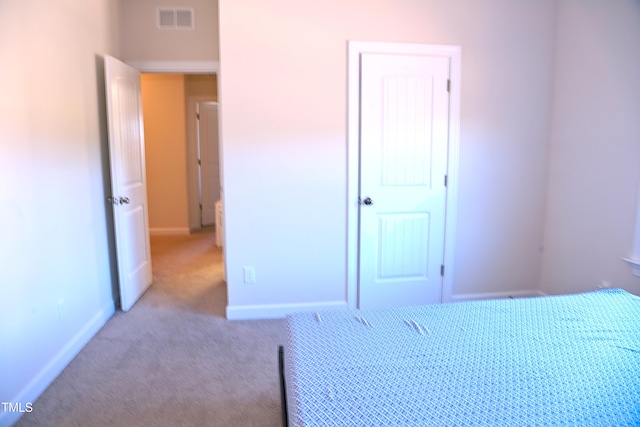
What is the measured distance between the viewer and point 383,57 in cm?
320

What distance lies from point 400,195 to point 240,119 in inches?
52.6

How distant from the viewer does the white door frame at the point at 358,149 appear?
318 cm

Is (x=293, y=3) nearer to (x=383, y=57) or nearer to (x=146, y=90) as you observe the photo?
(x=383, y=57)

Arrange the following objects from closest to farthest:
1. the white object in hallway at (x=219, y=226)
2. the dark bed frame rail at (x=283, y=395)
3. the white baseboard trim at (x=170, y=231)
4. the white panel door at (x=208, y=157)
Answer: the dark bed frame rail at (x=283, y=395), the white object in hallway at (x=219, y=226), the white baseboard trim at (x=170, y=231), the white panel door at (x=208, y=157)

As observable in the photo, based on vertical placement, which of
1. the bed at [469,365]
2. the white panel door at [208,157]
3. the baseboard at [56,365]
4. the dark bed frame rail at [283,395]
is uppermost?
the white panel door at [208,157]

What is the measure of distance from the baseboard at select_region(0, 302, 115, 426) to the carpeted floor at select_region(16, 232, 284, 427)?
4 cm

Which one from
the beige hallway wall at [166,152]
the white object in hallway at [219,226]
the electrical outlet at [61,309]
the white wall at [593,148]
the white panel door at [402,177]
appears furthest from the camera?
the beige hallway wall at [166,152]

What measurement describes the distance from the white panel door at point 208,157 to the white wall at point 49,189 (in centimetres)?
315

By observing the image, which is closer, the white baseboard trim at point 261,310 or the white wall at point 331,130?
the white wall at point 331,130

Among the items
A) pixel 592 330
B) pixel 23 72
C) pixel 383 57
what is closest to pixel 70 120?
pixel 23 72

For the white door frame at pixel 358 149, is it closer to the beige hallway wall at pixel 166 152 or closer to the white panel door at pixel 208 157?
the beige hallway wall at pixel 166 152

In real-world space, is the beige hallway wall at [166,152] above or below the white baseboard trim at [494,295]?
above

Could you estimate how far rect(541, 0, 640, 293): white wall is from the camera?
2.80m

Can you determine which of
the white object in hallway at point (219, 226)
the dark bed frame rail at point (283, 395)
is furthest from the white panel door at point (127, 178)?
the dark bed frame rail at point (283, 395)
